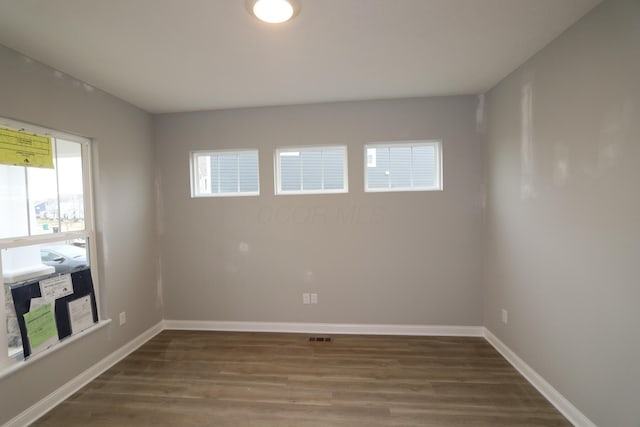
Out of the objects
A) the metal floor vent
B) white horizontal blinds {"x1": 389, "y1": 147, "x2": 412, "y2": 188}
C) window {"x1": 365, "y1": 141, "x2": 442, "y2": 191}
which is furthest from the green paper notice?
white horizontal blinds {"x1": 389, "y1": 147, "x2": 412, "y2": 188}

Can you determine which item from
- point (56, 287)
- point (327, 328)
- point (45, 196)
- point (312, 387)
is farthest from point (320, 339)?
point (45, 196)

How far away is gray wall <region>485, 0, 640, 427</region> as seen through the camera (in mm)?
1428

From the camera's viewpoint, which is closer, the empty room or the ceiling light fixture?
the ceiling light fixture

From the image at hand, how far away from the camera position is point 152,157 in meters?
3.19

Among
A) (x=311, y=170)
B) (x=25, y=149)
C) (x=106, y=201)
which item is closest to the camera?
(x=25, y=149)

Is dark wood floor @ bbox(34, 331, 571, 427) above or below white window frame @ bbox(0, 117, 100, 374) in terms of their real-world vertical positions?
below

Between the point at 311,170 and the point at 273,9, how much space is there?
1.79m

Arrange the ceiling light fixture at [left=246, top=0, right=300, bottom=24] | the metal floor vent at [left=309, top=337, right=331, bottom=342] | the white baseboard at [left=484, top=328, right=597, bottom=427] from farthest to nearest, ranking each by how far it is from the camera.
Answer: the metal floor vent at [left=309, top=337, right=331, bottom=342]
the white baseboard at [left=484, top=328, right=597, bottom=427]
the ceiling light fixture at [left=246, top=0, right=300, bottom=24]

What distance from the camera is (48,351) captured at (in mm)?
1995

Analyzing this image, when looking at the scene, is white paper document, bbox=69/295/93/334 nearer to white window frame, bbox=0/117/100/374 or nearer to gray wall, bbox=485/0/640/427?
white window frame, bbox=0/117/100/374

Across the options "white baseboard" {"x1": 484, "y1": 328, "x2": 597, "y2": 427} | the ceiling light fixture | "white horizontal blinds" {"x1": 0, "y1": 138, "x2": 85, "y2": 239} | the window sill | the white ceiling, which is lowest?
"white baseboard" {"x1": 484, "y1": 328, "x2": 597, "y2": 427}

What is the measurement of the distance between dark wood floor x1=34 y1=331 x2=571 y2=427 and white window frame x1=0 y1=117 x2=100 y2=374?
60cm

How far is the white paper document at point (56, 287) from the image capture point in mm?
2031

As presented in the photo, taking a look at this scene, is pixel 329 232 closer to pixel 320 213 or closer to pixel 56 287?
pixel 320 213
